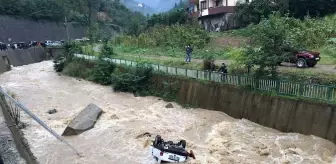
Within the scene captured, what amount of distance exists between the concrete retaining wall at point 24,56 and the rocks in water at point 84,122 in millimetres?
32708

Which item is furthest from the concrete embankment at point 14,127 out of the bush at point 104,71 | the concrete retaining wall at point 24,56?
the bush at point 104,71

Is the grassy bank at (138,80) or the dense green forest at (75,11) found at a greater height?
the dense green forest at (75,11)

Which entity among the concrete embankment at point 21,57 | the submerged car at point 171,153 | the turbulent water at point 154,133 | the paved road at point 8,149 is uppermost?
the concrete embankment at point 21,57

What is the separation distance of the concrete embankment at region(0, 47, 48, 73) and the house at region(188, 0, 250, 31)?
2965 cm

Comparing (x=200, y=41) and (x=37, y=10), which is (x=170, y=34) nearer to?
(x=200, y=41)

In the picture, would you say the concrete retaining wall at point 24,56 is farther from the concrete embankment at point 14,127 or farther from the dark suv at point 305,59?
the dark suv at point 305,59

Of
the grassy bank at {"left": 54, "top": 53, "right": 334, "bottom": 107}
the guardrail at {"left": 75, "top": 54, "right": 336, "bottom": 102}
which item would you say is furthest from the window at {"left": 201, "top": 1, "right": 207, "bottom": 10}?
the guardrail at {"left": 75, "top": 54, "right": 336, "bottom": 102}

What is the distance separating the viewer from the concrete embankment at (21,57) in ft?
156

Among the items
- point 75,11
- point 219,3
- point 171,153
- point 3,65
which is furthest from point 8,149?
point 75,11

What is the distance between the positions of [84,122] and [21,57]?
4088 centimetres

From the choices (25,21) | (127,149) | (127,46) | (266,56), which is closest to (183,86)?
(266,56)

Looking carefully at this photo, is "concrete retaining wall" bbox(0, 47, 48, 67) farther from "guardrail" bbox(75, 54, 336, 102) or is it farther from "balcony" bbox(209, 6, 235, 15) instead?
"guardrail" bbox(75, 54, 336, 102)

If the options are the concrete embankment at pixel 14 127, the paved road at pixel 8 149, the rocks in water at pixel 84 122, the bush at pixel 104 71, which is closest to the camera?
the paved road at pixel 8 149

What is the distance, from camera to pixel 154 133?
18656 millimetres
